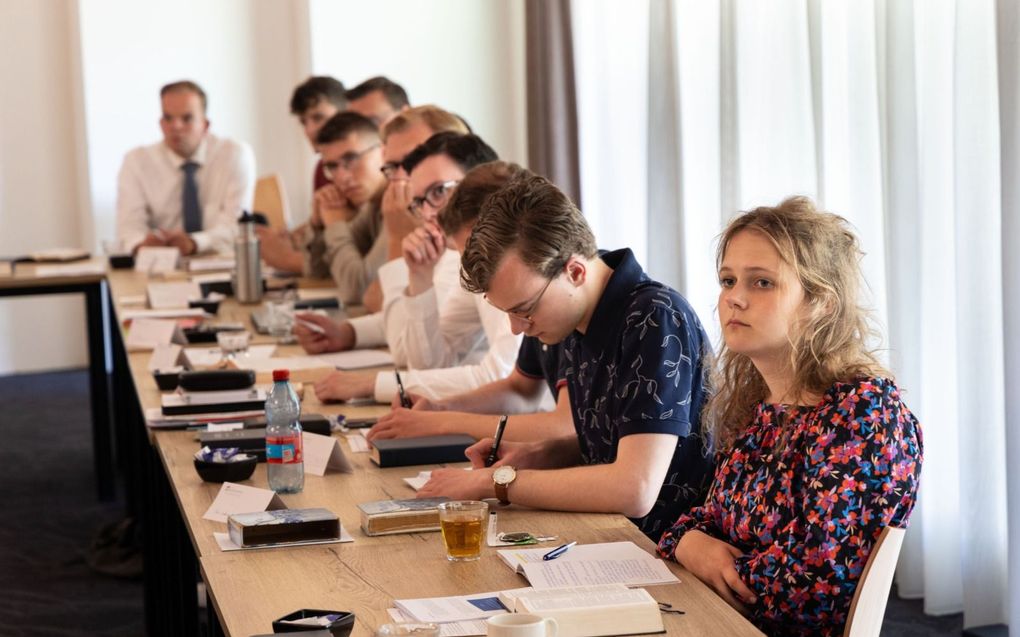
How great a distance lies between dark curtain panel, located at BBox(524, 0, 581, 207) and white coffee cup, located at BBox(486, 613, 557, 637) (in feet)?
13.5

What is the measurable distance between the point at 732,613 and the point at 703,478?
0.66m

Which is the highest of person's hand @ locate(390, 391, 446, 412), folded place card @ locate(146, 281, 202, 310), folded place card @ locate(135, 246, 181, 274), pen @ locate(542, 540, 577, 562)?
folded place card @ locate(135, 246, 181, 274)

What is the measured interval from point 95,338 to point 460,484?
337 centimetres

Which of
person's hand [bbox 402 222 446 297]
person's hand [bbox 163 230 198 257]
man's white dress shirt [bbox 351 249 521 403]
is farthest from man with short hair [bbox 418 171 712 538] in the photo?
person's hand [bbox 163 230 198 257]

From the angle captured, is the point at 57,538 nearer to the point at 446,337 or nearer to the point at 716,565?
the point at 446,337

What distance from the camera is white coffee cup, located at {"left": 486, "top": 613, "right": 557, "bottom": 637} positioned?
1459 millimetres

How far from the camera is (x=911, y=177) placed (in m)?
3.44

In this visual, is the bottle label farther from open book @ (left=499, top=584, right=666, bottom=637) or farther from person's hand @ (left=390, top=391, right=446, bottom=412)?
open book @ (left=499, top=584, right=666, bottom=637)

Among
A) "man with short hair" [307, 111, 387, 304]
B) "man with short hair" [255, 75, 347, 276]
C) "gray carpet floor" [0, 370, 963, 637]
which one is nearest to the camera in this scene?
"gray carpet floor" [0, 370, 963, 637]

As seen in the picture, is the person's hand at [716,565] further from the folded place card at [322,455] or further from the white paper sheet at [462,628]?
the folded place card at [322,455]

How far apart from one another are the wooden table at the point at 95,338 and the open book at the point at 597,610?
376 centimetres

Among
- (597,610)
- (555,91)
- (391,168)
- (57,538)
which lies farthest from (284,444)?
(555,91)

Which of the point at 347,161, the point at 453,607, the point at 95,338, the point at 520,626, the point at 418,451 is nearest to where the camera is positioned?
the point at 520,626

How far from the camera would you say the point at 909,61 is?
3387mm
